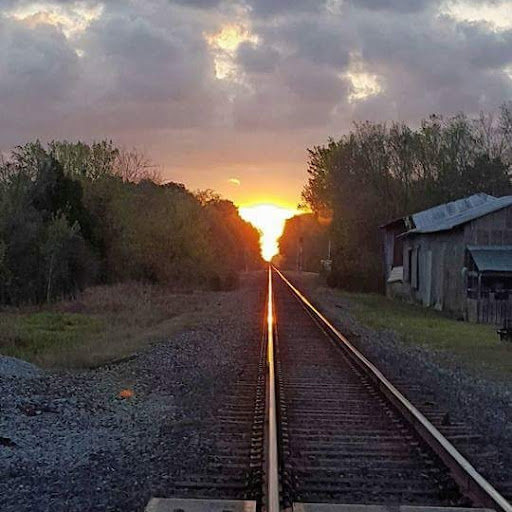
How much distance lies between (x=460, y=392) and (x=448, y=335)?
11.4 m

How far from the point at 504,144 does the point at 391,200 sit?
10.5m

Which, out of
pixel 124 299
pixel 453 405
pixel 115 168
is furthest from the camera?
pixel 115 168

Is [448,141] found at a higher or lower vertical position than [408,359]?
higher

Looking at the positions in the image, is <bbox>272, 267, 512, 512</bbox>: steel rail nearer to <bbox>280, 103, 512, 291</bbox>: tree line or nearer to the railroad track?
the railroad track

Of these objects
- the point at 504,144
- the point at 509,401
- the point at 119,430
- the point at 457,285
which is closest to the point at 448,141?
the point at 504,144

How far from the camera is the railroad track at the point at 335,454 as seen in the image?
6.73m

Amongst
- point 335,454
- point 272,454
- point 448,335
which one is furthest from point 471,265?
point 272,454

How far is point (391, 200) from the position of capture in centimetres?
6256

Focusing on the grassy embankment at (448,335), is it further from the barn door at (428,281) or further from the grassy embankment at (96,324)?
the grassy embankment at (96,324)

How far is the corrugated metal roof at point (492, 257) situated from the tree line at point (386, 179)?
86.6ft

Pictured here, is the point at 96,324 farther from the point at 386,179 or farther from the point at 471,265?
the point at 386,179

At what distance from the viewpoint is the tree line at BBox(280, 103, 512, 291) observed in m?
60.1

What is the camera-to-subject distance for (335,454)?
827 centimetres

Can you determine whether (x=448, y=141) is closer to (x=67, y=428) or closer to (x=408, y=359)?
(x=408, y=359)
